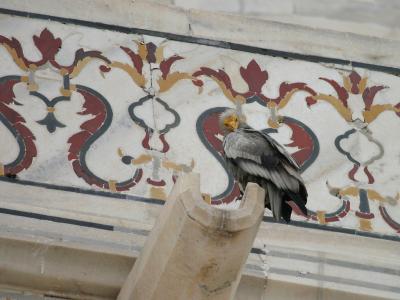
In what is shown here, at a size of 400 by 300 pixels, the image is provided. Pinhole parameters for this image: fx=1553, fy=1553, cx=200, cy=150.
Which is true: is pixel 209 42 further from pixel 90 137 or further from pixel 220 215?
pixel 220 215

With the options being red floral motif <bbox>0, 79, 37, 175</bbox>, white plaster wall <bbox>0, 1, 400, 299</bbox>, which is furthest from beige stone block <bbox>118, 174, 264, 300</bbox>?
red floral motif <bbox>0, 79, 37, 175</bbox>

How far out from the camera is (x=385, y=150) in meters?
3.60

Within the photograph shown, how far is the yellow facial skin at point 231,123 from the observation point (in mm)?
3359

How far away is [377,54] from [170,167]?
0.70m

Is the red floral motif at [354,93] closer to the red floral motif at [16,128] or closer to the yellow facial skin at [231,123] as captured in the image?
the yellow facial skin at [231,123]

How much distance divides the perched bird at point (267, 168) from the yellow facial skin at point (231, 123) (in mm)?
66

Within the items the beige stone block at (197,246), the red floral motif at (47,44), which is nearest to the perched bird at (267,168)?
the beige stone block at (197,246)

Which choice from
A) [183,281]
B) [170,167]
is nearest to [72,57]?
[170,167]

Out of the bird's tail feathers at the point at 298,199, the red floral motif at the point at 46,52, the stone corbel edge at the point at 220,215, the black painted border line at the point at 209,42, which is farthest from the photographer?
the black painted border line at the point at 209,42

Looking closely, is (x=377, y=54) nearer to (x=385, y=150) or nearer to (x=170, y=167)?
(x=385, y=150)

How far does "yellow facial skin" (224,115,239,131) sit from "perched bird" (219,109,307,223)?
2.6 inches

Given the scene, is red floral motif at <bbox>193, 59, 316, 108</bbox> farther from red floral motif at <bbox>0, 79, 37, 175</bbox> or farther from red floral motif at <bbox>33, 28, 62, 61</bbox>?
red floral motif at <bbox>0, 79, 37, 175</bbox>

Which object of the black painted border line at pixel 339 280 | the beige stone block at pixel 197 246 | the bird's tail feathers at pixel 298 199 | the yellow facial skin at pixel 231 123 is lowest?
the beige stone block at pixel 197 246

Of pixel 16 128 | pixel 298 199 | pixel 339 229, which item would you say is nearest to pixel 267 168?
pixel 298 199
